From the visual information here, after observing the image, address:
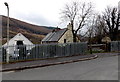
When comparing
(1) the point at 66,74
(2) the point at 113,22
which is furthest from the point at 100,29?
(1) the point at 66,74

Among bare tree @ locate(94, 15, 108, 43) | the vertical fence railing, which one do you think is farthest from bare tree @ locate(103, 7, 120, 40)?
the vertical fence railing

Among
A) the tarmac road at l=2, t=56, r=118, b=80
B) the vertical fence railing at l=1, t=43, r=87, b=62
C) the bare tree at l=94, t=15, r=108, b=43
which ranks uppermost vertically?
the bare tree at l=94, t=15, r=108, b=43

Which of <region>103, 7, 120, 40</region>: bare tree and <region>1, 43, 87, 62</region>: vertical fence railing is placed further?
<region>103, 7, 120, 40</region>: bare tree

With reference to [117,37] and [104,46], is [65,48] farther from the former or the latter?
[117,37]

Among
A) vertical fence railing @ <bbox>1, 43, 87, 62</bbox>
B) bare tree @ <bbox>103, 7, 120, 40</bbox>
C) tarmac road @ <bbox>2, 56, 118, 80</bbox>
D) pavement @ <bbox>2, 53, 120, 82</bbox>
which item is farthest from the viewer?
bare tree @ <bbox>103, 7, 120, 40</bbox>

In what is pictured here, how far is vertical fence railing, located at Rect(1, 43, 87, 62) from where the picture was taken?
61.7ft

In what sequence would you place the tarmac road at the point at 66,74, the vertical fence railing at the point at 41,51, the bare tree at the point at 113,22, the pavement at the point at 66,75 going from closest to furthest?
the pavement at the point at 66,75 < the tarmac road at the point at 66,74 < the vertical fence railing at the point at 41,51 < the bare tree at the point at 113,22

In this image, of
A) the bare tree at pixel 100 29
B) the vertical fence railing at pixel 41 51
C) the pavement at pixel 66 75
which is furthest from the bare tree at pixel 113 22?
the pavement at pixel 66 75

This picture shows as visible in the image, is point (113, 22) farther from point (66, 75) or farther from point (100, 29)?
point (66, 75)

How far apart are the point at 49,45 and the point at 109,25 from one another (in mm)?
37935

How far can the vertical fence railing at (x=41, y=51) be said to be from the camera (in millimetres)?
18817

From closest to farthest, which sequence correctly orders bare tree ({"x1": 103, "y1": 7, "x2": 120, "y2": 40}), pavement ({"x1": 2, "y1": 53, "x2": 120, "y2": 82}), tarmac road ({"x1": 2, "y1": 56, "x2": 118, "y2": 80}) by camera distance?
1. pavement ({"x1": 2, "y1": 53, "x2": 120, "y2": 82})
2. tarmac road ({"x1": 2, "y1": 56, "x2": 118, "y2": 80})
3. bare tree ({"x1": 103, "y1": 7, "x2": 120, "y2": 40})

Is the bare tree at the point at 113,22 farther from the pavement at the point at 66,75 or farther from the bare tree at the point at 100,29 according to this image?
the pavement at the point at 66,75

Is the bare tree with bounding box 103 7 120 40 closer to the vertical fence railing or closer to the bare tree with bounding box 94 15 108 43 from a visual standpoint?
the bare tree with bounding box 94 15 108 43
